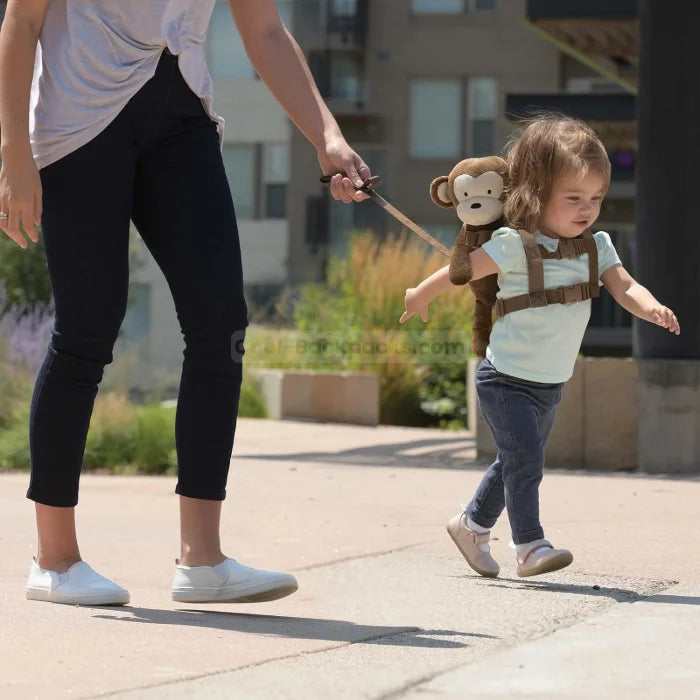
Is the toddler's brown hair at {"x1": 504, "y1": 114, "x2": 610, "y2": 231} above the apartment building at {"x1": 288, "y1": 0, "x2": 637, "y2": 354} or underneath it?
underneath

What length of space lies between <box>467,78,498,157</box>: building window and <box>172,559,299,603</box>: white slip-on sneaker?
77.4ft

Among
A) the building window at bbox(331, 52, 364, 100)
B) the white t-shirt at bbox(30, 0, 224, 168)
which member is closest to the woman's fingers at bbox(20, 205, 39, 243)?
the white t-shirt at bbox(30, 0, 224, 168)

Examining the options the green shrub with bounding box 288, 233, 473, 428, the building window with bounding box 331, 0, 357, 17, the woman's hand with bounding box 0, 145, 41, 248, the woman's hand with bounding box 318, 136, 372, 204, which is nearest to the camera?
the woman's hand with bounding box 0, 145, 41, 248

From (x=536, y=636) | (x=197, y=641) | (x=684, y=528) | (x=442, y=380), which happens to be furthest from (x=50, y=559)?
(x=442, y=380)

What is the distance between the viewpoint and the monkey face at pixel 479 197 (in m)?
4.15

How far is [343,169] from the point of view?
3672 millimetres

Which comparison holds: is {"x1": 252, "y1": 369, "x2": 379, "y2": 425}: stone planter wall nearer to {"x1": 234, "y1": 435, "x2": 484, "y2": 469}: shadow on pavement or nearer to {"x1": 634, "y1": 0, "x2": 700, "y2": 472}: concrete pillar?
{"x1": 234, "y1": 435, "x2": 484, "y2": 469}: shadow on pavement

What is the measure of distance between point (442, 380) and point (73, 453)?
9.03m

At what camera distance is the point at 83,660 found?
9.30 ft

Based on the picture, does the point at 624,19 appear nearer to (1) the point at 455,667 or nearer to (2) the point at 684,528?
(2) the point at 684,528

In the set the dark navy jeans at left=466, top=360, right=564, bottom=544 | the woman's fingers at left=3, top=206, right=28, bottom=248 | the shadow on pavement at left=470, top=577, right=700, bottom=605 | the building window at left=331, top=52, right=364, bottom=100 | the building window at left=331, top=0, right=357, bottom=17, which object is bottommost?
the shadow on pavement at left=470, top=577, right=700, bottom=605

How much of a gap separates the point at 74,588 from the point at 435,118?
2427 centimetres

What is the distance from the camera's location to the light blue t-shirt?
13.2 ft

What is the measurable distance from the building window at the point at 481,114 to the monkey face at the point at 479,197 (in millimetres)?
22729
